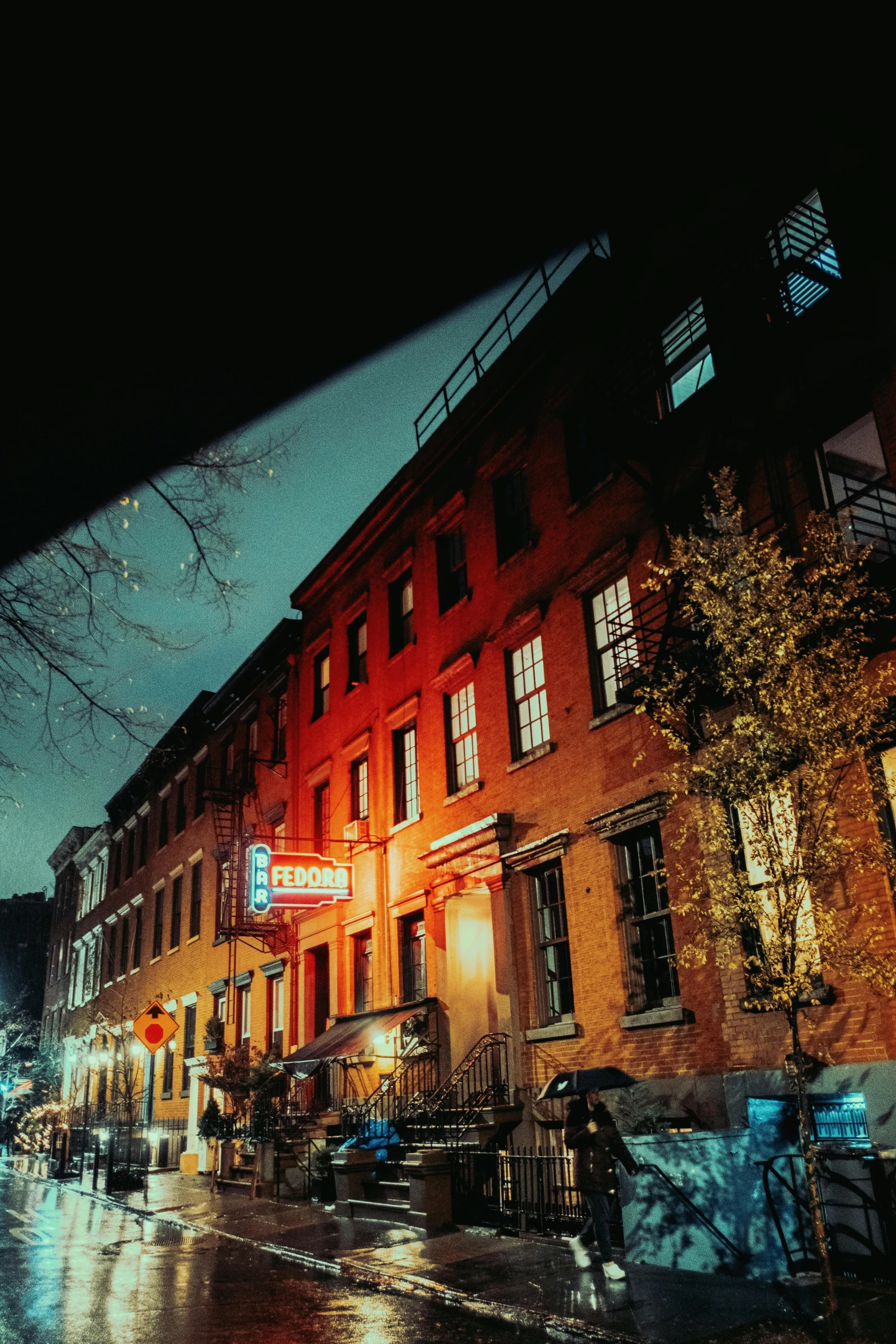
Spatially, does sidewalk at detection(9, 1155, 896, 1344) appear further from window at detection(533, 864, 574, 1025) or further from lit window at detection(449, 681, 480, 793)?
lit window at detection(449, 681, 480, 793)

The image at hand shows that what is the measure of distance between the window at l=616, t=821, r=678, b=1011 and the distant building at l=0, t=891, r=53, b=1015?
71.8 metres

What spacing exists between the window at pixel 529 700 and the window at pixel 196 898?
1761 centimetres

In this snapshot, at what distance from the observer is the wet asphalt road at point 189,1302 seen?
26.6 feet

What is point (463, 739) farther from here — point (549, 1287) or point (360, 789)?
point (549, 1287)

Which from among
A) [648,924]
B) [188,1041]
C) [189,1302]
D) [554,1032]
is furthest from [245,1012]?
[189,1302]

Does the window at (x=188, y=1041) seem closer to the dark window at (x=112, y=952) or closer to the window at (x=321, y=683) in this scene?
the dark window at (x=112, y=952)

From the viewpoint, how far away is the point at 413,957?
64.6 ft

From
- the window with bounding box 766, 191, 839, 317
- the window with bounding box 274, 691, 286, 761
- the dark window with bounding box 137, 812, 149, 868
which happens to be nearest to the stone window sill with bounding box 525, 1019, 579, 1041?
the window with bounding box 766, 191, 839, 317

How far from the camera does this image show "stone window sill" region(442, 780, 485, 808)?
58.3 feet

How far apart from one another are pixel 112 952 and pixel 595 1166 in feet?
120

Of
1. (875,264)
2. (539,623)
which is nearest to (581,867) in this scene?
(539,623)

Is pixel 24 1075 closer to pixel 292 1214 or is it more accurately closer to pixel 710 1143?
pixel 292 1214

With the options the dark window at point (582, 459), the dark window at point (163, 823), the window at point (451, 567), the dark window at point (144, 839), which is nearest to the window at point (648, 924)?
the dark window at point (582, 459)

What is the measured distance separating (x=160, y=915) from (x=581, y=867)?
2504 cm
